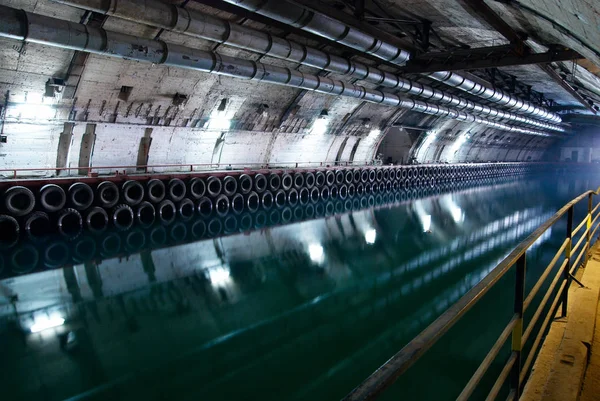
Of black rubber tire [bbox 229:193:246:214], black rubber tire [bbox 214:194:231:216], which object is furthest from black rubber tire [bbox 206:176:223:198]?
black rubber tire [bbox 229:193:246:214]

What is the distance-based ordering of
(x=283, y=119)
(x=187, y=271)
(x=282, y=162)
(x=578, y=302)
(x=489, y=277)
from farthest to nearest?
(x=282, y=162) → (x=283, y=119) → (x=187, y=271) → (x=578, y=302) → (x=489, y=277)


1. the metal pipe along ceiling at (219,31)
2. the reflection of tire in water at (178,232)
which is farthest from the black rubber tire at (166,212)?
the metal pipe along ceiling at (219,31)

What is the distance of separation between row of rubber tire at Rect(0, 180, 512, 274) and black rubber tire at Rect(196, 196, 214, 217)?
53cm

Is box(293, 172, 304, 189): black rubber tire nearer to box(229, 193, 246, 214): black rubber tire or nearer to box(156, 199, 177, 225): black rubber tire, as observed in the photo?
box(229, 193, 246, 214): black rubber tire

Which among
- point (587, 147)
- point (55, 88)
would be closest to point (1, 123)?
point (55, 88)

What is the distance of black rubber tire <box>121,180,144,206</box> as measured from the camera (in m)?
10.0

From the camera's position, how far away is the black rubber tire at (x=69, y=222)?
890 cm

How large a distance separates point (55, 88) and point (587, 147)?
141 feet

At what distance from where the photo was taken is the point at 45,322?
4.75m

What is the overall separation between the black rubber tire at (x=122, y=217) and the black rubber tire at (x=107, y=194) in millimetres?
183

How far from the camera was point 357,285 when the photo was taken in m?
6.09

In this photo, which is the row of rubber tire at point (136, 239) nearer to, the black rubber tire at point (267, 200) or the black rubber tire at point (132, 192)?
the black rubber tire at point (267, 200)

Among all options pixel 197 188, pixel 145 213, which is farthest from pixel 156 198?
pixel 197 188

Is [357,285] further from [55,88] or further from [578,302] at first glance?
[55,88]
